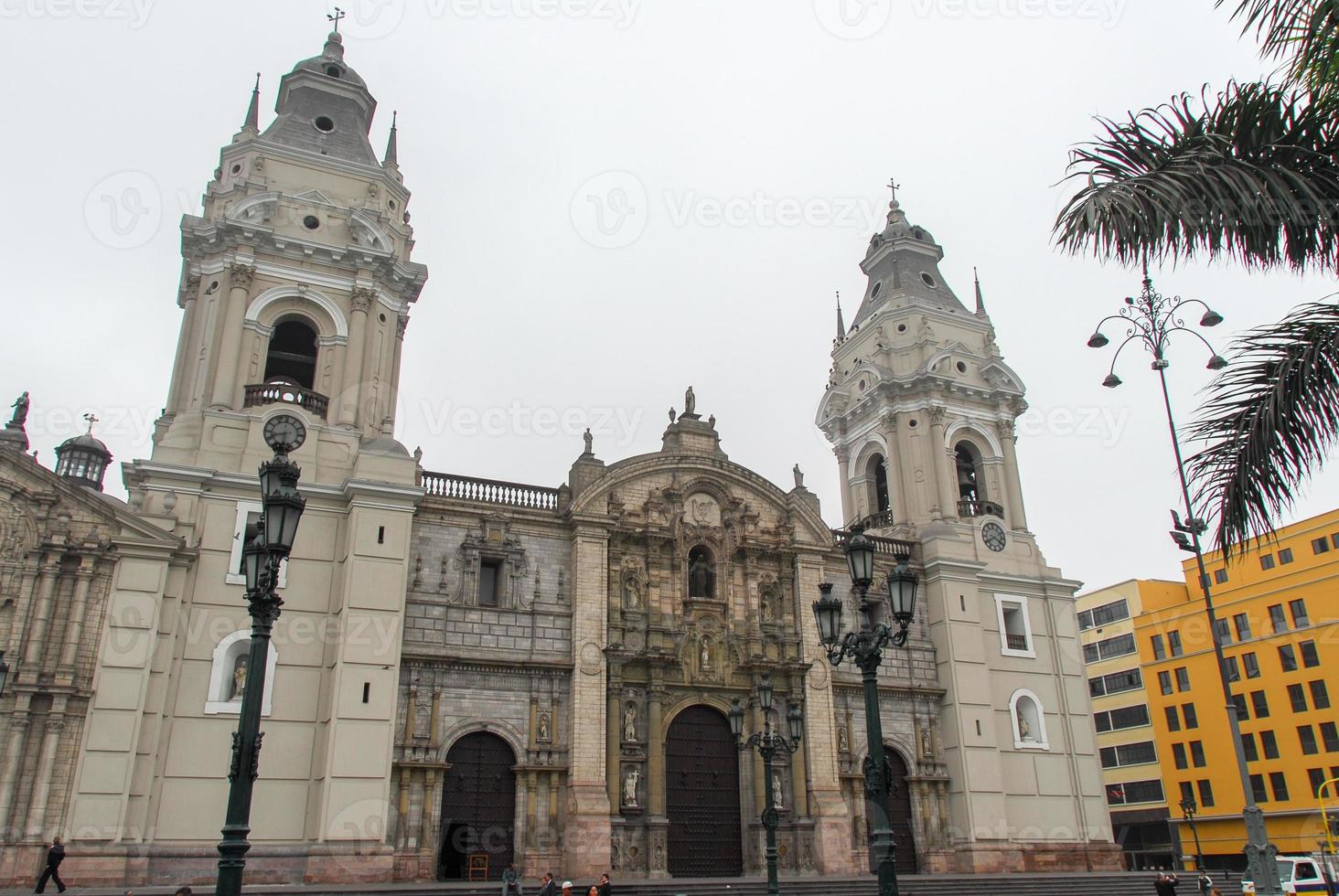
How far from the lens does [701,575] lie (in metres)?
30.1

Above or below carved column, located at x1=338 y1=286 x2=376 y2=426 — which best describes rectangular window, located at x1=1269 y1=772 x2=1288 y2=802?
below

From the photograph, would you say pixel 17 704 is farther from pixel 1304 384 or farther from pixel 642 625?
pixel 1304 384

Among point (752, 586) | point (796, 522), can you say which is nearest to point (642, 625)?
point (752, 586)

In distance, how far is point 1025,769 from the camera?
1237 inches

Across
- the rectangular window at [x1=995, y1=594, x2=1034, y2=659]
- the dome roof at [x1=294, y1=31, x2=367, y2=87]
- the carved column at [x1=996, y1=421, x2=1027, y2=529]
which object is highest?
the dome roof at [x1=294, y1=31, x2=367, y2=87]

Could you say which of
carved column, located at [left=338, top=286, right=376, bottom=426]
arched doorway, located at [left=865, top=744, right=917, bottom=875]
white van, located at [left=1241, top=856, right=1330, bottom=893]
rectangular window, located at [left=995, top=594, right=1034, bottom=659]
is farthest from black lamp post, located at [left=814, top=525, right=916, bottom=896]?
rectangular window, located at [left=995, top=594, right=1034, bottom=659]

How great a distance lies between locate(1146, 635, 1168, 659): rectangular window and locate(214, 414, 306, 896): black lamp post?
171 ft

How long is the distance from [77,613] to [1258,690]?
156ft

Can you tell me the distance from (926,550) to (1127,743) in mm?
30152

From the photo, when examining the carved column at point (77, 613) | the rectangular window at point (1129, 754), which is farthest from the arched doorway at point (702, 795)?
the rectangular window at point (1129, 754)

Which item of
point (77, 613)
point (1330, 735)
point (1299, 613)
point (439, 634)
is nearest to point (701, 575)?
point (439, 634)

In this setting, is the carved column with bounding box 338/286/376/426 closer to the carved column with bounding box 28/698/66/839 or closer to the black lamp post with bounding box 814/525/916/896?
the carved column with bounding box 28/698/66/839

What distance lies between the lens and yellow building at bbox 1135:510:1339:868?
44.2 meters

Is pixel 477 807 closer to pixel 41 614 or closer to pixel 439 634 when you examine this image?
pixel 439 634
